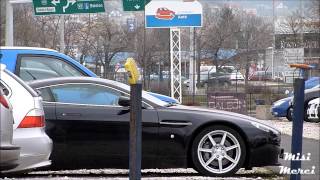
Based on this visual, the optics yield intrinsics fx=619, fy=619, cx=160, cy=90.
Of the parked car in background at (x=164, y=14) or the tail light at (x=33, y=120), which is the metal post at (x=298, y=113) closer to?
the tail light at (x=33, y=120)

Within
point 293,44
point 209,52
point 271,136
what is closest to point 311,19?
point 293,44

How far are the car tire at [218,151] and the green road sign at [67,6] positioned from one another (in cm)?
1516

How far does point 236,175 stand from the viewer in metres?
7.74

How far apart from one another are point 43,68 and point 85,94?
2050mm

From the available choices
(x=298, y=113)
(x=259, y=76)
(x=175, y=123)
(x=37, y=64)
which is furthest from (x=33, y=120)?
(x=259, y=76)

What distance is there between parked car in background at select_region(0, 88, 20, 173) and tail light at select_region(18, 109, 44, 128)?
0.82 m

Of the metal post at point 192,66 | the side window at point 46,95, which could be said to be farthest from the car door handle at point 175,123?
the metal post at point 192,66

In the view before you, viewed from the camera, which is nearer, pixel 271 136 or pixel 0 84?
pixel 0 84

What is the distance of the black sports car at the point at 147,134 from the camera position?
24.1 ft

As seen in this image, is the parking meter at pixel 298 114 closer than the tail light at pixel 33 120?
No

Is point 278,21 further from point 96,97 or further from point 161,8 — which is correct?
point 96,97

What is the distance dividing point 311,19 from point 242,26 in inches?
215

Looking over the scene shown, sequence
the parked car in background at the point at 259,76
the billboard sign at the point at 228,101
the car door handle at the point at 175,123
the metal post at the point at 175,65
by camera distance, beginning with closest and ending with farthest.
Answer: the car door handle at the point at 175,123 → the billboard sign at the point at 228,101 → the metal post at the point at 175,65 → the parked car in background at the point at 259,76

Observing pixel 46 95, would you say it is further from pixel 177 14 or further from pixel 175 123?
pixel 177 14
